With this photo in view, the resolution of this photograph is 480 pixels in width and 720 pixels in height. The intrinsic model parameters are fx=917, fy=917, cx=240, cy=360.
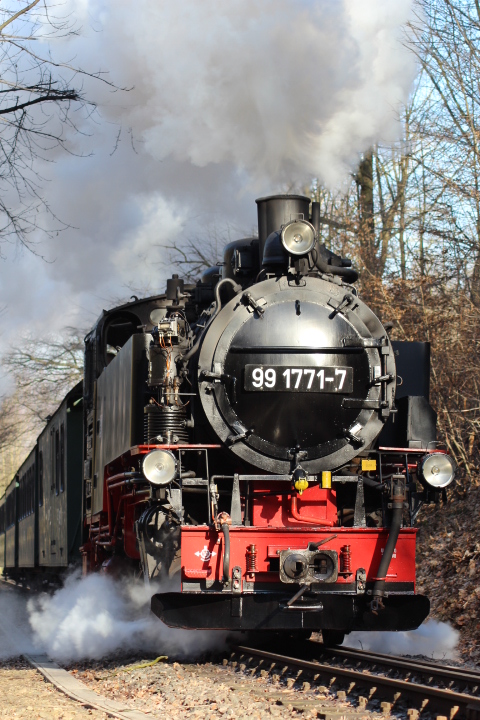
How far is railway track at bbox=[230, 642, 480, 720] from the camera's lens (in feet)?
15.0

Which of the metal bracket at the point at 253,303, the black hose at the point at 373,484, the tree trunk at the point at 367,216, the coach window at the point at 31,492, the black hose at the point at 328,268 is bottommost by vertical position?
the black hose at the point at 373,484

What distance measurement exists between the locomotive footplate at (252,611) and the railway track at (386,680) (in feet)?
1.00

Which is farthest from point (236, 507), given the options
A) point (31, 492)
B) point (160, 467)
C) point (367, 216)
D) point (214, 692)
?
point (367, 216)

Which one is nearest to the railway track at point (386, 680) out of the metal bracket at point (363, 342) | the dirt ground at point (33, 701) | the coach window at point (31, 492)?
the dirt ground at point (33, 701)

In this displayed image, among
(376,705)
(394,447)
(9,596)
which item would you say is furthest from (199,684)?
(9,596)

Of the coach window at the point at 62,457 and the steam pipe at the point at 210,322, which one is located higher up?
the steam pipe at the point at 210,322

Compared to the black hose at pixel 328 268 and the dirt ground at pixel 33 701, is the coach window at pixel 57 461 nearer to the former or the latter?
the dirt ground at pixel 33 701

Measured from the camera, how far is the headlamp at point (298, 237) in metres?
6.39

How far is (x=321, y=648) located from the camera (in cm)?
710

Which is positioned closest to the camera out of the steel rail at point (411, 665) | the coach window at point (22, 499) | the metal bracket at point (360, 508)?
the steel rail at point (411, 665)

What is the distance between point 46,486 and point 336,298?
7.24 meters

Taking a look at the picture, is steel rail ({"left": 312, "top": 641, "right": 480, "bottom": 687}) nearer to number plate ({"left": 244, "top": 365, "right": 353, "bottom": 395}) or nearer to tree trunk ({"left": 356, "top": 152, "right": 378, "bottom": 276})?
number plate ({"left": 244, "top": 365, "right": 353, "bottom": 395})

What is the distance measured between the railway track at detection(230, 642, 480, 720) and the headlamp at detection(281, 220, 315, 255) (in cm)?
279

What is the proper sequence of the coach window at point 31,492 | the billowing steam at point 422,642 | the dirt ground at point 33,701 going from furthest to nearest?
the coach window at point 31,492, the billowing steam at point 422,642, the dirt ground at point 33,701
